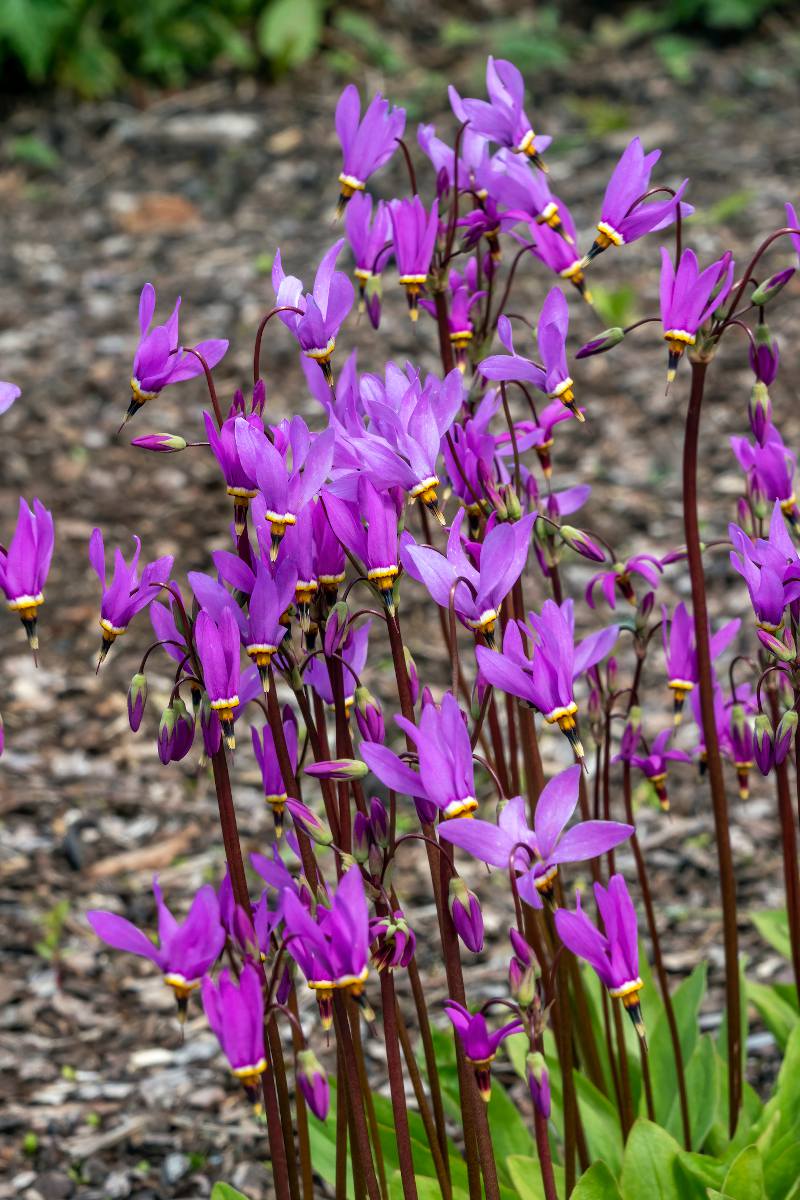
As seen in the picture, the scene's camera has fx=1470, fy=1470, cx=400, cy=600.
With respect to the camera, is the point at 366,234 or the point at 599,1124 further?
the point at 599,1124

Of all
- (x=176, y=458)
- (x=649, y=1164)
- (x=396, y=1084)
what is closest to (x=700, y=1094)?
(x=649, y=1164)

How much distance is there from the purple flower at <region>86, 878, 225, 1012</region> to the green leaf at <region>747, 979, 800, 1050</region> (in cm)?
147

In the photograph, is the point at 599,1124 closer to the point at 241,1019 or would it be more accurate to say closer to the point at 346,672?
the point at 346,672

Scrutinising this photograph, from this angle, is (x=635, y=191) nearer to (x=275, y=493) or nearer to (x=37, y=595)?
(x=275, y=493)

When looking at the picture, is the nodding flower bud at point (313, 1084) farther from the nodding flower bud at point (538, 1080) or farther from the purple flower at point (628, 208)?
the purple flower at point (628, 208)

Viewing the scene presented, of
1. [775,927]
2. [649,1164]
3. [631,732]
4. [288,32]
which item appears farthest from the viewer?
[288,32]

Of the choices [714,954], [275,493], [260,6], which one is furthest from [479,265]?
[260,6]

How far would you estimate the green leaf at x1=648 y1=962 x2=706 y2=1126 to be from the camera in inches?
94.1

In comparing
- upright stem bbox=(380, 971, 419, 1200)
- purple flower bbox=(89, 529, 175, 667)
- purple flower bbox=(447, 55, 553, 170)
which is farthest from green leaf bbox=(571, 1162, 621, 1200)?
purple flower bbox=(447, 55, 553, 170)

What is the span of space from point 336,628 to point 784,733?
0.61 metres

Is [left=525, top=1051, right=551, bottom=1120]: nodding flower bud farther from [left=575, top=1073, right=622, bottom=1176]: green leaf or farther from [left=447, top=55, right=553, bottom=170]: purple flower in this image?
[left=447, top=55, right=553, bottom=170]: purple flower

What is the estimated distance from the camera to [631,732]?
84.3 inches

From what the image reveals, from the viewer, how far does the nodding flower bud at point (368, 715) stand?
162 centimetres

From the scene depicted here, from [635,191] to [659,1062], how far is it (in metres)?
1.42
